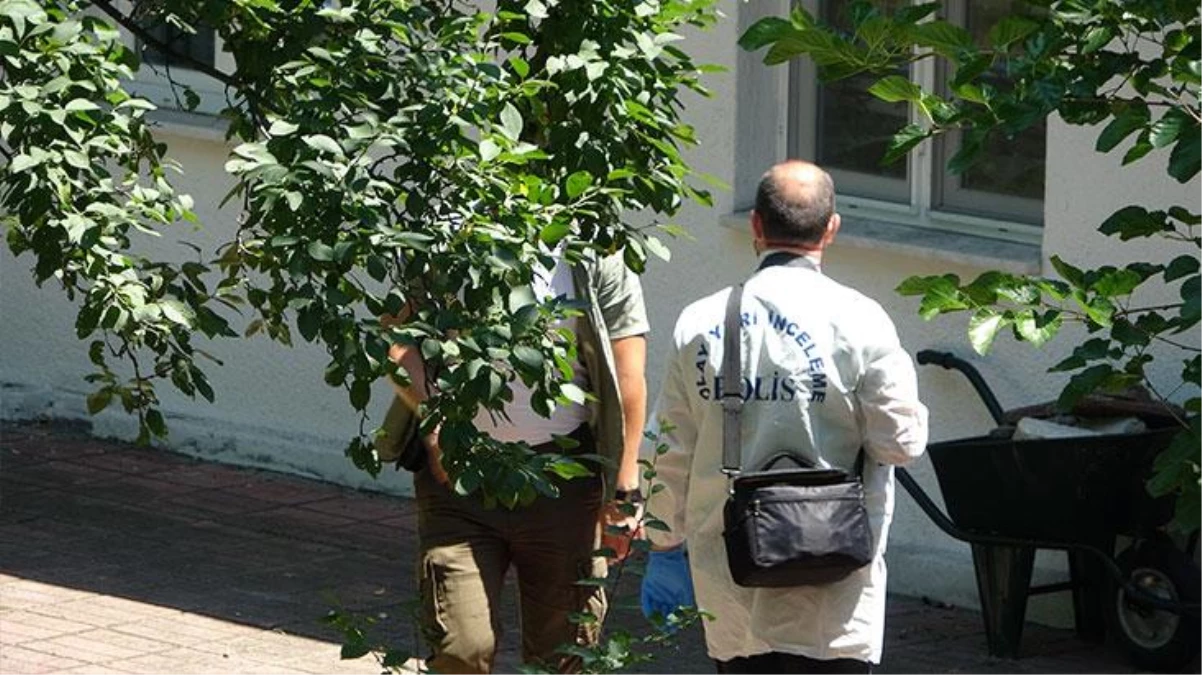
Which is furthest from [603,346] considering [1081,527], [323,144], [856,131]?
[856,131]

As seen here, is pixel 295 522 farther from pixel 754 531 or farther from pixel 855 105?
pixel 754 531

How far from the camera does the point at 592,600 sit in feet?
18.4

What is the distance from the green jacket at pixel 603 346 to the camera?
543 cm

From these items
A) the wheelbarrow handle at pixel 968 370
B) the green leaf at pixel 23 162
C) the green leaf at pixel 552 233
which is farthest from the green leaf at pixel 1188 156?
the wheelbarrow handle at pixel 968 370

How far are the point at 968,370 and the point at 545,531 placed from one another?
3.01m

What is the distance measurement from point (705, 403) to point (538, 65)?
40.7 inches

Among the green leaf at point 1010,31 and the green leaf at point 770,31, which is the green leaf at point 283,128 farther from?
the green leaf at point 1010,31

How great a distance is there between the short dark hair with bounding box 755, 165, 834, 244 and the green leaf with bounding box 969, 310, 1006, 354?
165 cm

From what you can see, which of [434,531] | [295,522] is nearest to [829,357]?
[434,531]

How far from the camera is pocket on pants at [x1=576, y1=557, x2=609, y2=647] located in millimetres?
5430

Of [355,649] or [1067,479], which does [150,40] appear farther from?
[1067,479]

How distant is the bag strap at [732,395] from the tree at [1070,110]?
1.29 meters

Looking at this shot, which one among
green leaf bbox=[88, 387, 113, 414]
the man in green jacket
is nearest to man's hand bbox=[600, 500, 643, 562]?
the man in green jacket

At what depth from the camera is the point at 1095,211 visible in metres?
7.94
